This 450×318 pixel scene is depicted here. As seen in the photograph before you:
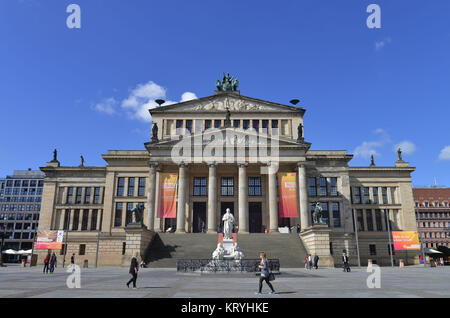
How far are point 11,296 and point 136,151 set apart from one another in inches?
1738

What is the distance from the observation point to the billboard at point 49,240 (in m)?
46.7

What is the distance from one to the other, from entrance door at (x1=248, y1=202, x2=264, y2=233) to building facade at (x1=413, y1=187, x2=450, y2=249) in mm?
63381

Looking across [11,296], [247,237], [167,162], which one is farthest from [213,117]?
[11,296]

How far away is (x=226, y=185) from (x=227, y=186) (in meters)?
0.22

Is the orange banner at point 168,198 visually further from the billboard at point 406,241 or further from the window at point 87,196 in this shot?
the billboard at point 406,241

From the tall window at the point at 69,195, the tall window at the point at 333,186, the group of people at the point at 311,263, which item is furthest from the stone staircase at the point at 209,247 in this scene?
the tall window at the point at 69,195

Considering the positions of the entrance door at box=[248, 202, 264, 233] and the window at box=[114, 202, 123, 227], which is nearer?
the window at box=[114, 202, 123, 227]

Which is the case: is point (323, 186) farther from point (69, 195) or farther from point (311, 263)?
point (69, 195)

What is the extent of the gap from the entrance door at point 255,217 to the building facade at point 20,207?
79.8 metres

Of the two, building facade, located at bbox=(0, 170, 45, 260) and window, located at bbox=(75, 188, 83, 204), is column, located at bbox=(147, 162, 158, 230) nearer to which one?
window, located at bbox=(75, 188, 83, 204)

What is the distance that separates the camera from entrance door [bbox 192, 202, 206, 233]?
172 feet

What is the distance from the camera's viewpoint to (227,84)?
2331 inches

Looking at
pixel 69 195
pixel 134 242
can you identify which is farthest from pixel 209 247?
pixel 69 195

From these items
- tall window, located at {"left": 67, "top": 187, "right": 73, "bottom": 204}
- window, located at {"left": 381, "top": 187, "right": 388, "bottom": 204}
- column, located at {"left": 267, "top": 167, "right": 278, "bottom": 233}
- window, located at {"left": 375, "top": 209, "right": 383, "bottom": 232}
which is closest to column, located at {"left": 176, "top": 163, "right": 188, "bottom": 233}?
column, located at {"left": 267, "top": 167, "right": 278, "bottom": 233}
